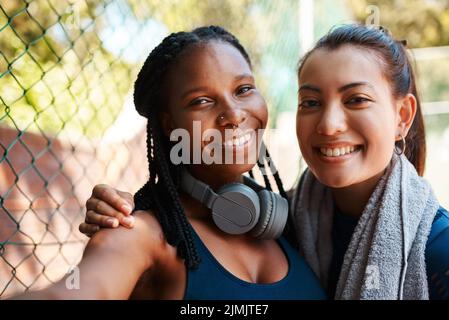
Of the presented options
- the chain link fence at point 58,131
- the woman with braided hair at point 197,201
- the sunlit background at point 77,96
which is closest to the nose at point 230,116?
the woman with braided hair at point 197,201

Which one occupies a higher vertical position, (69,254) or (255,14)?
(255,14)

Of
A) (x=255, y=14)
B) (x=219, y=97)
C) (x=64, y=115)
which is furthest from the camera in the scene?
(x=255, y=14)

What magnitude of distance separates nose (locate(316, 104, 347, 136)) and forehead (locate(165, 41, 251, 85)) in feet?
0.99

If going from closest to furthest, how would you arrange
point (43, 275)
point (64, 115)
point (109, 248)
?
point (109, 248), point (43, 275), point (64, 115)

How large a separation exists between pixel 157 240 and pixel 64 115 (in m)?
2.20

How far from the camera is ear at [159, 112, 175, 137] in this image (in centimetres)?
174

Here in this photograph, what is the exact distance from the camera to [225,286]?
1.53 m

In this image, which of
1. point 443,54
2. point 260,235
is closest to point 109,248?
point 260,235

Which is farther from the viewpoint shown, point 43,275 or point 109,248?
point 43,275

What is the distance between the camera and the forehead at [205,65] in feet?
5.49

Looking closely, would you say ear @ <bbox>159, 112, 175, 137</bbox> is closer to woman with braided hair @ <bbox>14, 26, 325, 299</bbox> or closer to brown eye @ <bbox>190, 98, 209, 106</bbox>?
woman with braided hair @ <bbox>14, 26, 325, 299</bbox>

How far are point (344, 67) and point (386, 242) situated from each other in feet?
1.91

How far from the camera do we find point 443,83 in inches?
358

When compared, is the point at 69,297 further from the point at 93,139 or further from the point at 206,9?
the point at 206,9
